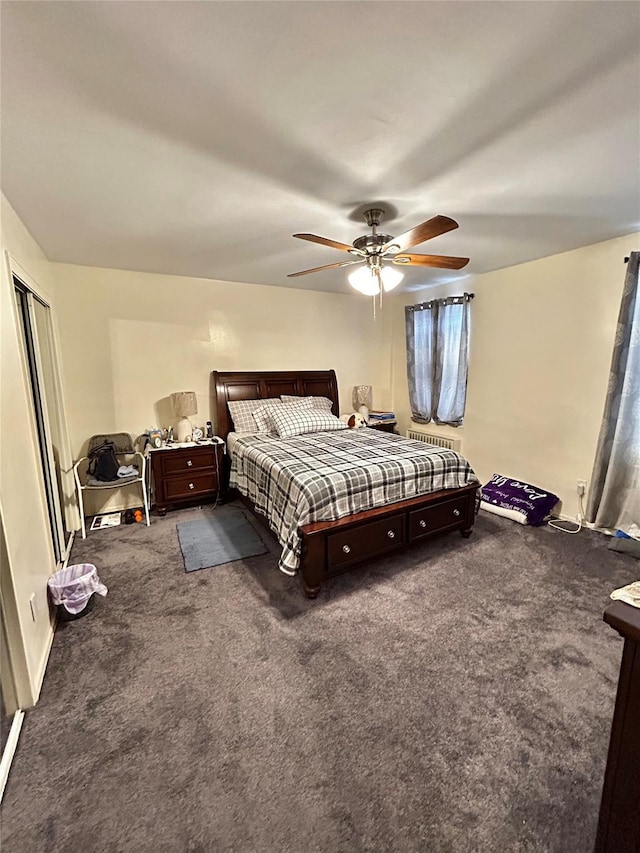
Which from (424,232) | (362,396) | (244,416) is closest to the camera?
(424,232)

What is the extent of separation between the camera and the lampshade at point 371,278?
2492mm

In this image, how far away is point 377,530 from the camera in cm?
255

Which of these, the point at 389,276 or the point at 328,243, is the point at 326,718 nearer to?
the point at 328,243

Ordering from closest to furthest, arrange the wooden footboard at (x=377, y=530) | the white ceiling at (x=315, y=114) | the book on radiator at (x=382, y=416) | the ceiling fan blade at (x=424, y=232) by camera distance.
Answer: the white ceiling at (x=315, y=114), the ceiling fan blade at (x=424, y=232), the wooden footboard at (x=377, y=530), the book on radiator at (x=382, y=416)

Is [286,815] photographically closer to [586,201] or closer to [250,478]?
[250,478]

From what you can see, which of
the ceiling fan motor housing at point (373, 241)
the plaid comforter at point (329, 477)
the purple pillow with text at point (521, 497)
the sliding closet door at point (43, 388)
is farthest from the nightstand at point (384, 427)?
the sliding closet door at point (43, 388)

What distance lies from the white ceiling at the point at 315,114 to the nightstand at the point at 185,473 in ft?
6.42

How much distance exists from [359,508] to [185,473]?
6.53 ft

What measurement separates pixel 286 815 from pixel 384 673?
712 mm

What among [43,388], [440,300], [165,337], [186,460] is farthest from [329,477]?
[440,300]

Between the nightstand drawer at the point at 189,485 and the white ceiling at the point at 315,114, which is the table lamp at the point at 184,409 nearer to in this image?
the nightstand drawer at the point at 189,485

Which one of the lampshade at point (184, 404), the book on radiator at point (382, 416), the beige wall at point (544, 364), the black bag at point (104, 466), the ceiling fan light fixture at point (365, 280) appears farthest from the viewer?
the book on radiator at point (382, 416)

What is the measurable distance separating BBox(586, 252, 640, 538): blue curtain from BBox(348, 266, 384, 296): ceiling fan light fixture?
200 cm

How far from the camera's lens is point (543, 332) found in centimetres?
344
